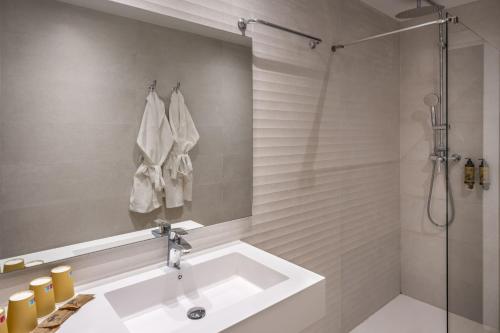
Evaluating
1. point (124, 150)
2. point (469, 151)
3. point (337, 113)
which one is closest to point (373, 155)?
point (337, 113)

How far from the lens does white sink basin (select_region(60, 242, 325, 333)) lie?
1.00 m

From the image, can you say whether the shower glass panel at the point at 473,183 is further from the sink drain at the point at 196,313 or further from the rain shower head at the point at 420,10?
the sink drain at the point at 196,313

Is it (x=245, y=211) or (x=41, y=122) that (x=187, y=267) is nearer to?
(x=245, y=211)

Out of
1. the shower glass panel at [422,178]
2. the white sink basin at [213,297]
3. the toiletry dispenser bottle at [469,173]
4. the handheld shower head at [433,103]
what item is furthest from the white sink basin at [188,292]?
the handheld shower head at [433,103]

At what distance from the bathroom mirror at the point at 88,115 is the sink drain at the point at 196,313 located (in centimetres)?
38

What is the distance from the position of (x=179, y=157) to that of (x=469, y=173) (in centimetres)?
176

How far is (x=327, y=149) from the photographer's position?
2242 millimetres

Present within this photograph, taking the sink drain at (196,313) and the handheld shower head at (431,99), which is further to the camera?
the handheld shower head at (431,99)

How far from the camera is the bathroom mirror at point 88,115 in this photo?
1.07 m

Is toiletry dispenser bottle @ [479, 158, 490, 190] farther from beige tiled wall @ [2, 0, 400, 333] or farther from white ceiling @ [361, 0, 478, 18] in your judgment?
white ceiling @ [361, 0, 478, 18]

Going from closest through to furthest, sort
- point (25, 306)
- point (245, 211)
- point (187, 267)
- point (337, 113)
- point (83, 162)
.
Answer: point (25, 306) < point (83, 162) < point (187, 267) < point (245, 211) < point (337, 113)

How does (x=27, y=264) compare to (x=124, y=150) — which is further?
(x=124, y=150)

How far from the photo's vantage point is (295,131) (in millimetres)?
2012

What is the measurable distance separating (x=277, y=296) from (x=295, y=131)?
113cm
